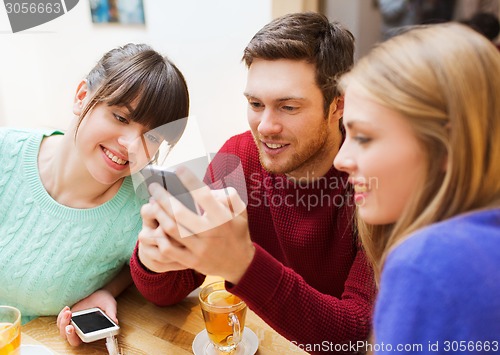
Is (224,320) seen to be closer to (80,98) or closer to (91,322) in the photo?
(91,322)

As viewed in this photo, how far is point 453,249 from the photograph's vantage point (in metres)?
0.53

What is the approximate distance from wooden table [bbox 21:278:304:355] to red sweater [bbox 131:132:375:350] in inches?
1.4

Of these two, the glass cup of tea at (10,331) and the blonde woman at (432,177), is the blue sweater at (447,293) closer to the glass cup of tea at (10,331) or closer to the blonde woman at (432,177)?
the blonde woman at (432,177)

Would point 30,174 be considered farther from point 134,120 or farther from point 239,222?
point 239,222

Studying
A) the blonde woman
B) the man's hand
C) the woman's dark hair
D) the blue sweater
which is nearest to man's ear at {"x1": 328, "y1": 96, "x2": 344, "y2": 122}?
the woman's dark hair

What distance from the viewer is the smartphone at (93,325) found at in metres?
0.89

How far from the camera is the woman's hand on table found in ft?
2.99

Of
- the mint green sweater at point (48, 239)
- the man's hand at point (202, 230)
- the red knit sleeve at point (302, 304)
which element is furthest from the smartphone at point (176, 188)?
the mint green sweater at point (48, 239)

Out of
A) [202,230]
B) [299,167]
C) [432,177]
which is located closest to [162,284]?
[202,230]

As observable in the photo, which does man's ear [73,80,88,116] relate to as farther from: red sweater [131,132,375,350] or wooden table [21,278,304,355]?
wooden table [21,278,304,355]

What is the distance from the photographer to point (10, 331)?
0.79m

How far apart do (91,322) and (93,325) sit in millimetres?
15

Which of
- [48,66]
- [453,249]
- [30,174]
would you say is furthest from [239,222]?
[48,66]

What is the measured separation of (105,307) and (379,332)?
66 cm
